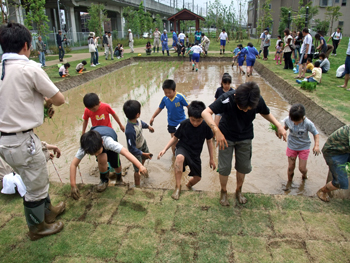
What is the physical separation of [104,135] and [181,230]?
152 centimetres

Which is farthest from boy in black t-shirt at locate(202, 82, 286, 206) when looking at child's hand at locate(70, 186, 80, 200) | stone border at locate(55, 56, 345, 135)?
stone border at locate(55, 56, 345, 135)

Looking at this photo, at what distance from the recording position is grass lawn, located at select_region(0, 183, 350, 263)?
2.54m

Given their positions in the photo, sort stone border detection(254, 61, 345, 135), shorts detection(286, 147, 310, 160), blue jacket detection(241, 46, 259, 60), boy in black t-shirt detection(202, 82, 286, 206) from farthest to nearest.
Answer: blue jacket detection(241, 46, 259, 60) → stone border detection(254, 61, 345, 135) → shorts detection(286, 147, 310, 160) → boy in black t-shirt detection(202, 82, 286, 206)

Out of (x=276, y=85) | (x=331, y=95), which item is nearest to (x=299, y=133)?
A: (x=331, y=95)

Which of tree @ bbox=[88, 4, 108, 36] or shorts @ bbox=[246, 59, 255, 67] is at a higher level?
tree @ bbox=[88, 4, 108, 36]

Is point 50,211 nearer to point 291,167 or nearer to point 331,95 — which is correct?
point 291,167

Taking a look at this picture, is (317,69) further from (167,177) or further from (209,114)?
(209,114)

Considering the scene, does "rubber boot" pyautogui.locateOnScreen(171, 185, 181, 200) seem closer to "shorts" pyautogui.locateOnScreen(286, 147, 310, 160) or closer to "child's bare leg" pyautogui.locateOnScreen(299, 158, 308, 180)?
"shorts" pyautogui.locateOnScreen(286, 147, 310, 160)

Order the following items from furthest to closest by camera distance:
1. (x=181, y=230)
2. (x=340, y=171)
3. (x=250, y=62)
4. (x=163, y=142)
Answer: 1. (x=250, y=62)
2. (x=163, y=142)
3. (x=340, y=171)
4. (x=181, y=230)

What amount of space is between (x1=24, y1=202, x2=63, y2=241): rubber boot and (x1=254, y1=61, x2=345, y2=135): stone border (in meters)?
5.56

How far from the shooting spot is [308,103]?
24.3 feet

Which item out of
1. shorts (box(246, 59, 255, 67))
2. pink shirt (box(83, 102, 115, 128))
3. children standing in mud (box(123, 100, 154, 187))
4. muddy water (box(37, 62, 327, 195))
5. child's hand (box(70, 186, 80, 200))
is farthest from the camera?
shorts (box(246, 59, 255, 67))

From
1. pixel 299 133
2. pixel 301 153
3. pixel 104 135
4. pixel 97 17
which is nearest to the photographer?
pixel 104 135

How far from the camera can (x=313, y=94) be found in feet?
25.8
